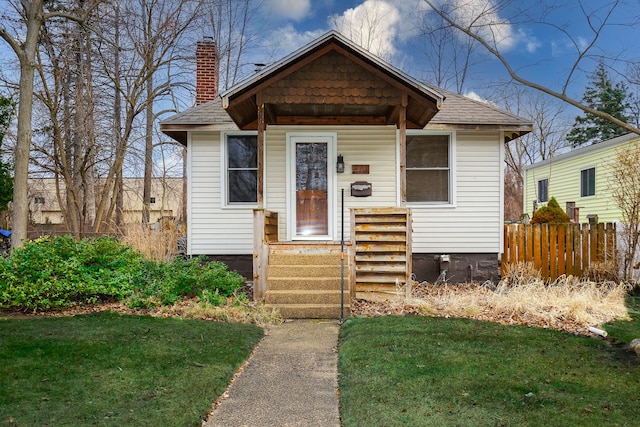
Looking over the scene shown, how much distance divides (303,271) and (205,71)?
575 cm

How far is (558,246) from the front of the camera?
9781 mm

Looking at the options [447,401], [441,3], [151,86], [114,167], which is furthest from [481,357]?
[151,86]

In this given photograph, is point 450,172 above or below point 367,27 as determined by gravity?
below

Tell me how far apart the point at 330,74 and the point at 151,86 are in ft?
41.1

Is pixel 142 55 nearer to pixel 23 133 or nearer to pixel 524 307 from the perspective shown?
pixel 23 133

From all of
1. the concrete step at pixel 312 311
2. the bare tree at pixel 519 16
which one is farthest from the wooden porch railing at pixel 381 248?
the bare tree at pixel 519 16

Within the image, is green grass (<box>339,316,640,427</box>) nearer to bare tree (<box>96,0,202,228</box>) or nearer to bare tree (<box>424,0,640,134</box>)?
bare tree (<box>424,0,640,134</box>)

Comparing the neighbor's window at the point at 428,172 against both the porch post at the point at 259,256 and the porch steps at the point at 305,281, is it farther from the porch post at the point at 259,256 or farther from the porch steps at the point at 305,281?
the porch post at the point at 259,256

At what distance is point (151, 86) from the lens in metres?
18.2

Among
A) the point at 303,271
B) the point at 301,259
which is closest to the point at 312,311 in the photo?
the point at 303,271

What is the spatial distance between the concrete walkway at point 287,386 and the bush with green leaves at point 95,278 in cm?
205

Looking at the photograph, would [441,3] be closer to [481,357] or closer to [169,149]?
[481,357]

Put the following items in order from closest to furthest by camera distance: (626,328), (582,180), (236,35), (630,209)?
1. (626,328)
2. (630,209)
3. (582,180)
4. (236,35)

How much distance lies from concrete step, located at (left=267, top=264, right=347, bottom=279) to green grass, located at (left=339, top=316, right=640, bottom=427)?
1646 mm
